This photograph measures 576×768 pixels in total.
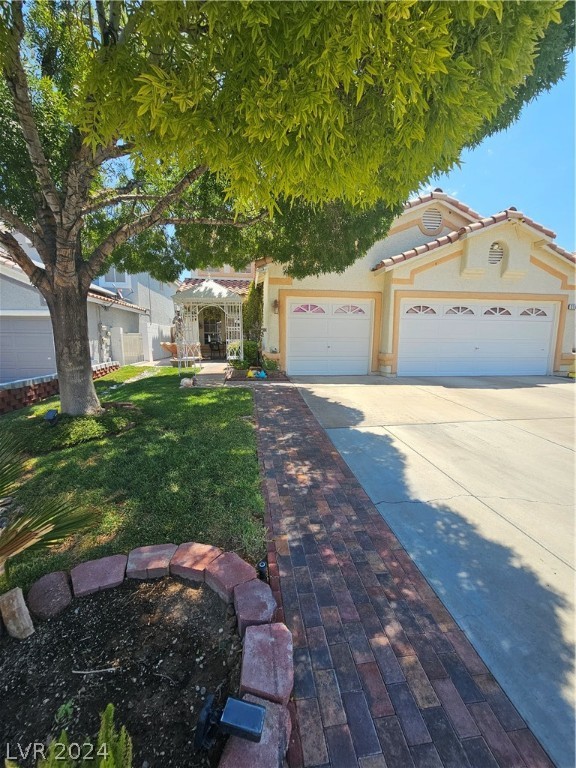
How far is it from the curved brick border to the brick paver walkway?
0.12 meters

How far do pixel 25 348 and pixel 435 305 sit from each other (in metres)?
13.8

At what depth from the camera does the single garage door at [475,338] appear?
12398 mm

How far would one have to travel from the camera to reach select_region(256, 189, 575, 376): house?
1184cm

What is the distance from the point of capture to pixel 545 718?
177 cm

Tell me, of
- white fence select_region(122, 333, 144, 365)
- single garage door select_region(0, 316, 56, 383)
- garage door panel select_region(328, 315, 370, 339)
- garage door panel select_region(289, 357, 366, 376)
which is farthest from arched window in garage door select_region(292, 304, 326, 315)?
white fence select_region(122, 333, 144, 365)

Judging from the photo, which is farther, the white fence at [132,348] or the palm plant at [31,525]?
the white fence at [132,348]

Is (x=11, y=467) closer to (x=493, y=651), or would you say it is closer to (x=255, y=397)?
(x=493, y=651)

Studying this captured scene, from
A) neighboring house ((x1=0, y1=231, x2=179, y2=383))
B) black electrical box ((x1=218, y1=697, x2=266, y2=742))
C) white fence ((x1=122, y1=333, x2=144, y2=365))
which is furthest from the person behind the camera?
white fence ((x1=122, y1=333, x2=144, y2=365))

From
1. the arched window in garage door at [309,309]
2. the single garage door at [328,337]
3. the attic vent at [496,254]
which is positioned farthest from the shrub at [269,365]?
the attic vent at [496,254]

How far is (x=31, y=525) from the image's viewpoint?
5.90 feet

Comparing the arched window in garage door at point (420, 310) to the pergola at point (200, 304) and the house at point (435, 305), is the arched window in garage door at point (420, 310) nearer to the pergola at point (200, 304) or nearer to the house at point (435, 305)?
the house at point (435, 305)

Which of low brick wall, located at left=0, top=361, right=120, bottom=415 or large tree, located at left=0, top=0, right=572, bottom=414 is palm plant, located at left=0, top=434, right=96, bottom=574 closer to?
large tree, located at left=0, top=0, right=572, bottom=414

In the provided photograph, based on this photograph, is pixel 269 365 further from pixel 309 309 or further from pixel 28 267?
pixel 28 267

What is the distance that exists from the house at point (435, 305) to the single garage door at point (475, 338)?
1.5 inches
